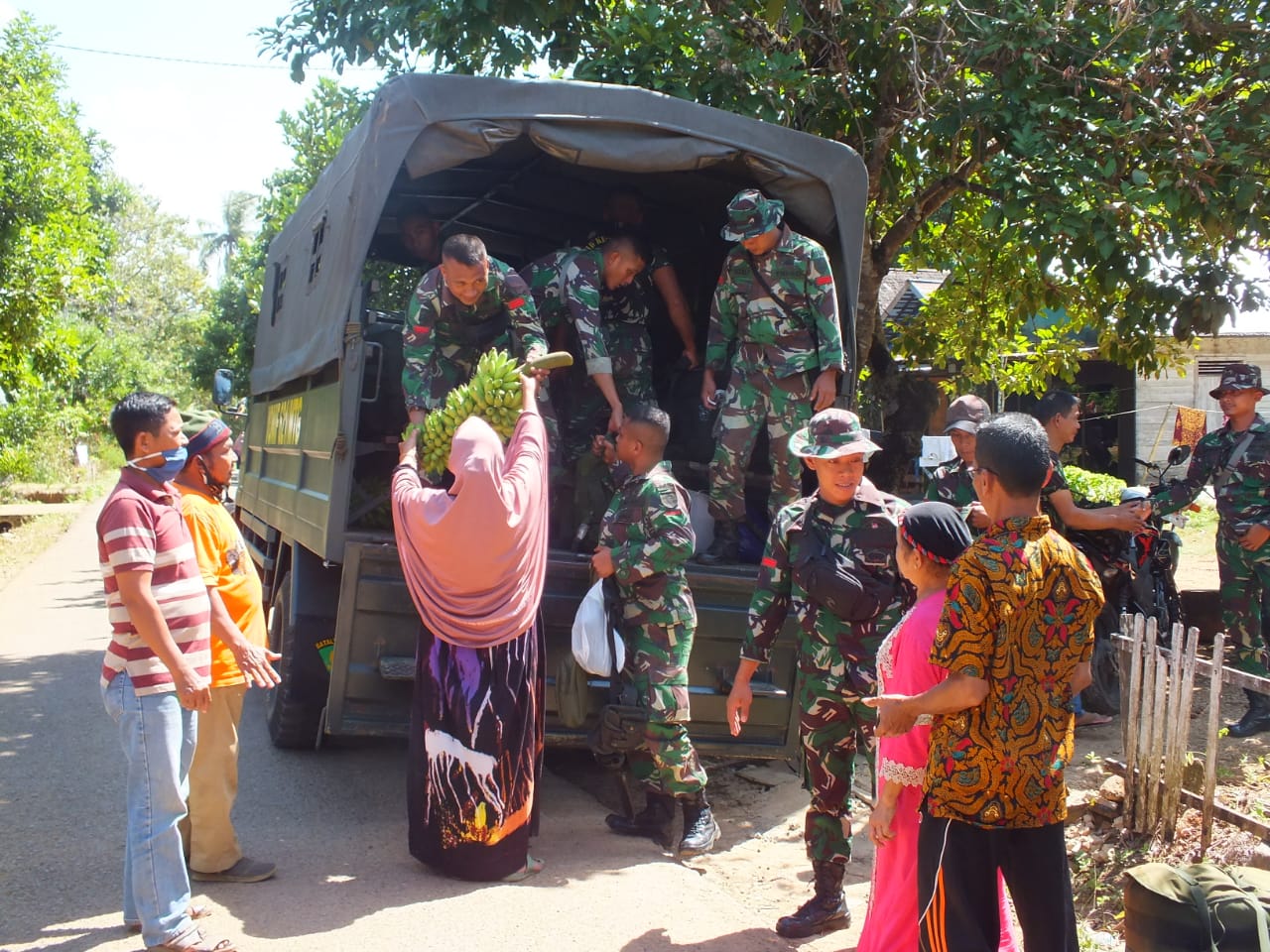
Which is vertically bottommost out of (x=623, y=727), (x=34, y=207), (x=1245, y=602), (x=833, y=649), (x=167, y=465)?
(x=623, y=727)

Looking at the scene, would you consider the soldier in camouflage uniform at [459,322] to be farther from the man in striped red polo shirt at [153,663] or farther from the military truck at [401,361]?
the man in striped red polo shirt at [153,663]

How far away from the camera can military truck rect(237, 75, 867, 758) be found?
4691 mm

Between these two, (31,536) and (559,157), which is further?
(31,536)

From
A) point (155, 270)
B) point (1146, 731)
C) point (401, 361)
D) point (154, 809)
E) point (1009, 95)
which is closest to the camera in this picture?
point (154, 809)

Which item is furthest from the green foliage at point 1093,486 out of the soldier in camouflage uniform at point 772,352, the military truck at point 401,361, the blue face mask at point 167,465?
the blue face mask at point 167,465

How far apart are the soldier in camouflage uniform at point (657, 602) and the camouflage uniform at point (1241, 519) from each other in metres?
2.86

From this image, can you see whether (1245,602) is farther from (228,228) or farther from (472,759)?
(228,228)

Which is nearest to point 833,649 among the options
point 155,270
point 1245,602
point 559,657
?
point 559,657

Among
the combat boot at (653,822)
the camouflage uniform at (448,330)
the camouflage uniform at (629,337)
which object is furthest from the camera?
the camouflage uniform at (629,337)

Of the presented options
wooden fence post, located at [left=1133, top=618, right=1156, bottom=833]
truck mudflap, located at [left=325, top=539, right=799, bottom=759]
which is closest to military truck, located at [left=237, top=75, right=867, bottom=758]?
truck mudflap, located at [left=325, top=539, right=799, bottom=759]

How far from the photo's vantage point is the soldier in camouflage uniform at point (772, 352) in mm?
5191

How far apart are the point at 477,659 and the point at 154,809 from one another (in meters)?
1.14

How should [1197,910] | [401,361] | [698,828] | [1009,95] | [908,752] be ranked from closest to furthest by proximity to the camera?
[1197,910] < [908,752] < [698,828] < [401,361] < [1009,95]

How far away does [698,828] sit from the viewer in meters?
4.70
